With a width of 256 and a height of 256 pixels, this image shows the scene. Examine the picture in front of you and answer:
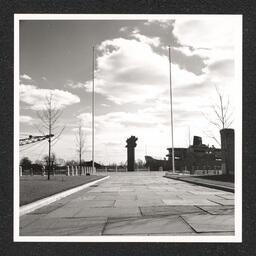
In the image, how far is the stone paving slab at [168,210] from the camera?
29.2 ft

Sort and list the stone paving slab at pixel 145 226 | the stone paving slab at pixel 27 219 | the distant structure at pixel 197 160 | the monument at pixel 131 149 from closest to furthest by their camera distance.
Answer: the stone paving slab at pixel 145 226 → the stone paving slab at pixel 27 219 → the monument at pixel 131 149 → the distant structure at pixel 197 160

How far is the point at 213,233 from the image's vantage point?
6461mm

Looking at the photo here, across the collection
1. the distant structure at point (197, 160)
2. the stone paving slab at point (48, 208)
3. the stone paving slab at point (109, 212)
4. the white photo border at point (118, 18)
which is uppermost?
the white photo border at point (118, 18)

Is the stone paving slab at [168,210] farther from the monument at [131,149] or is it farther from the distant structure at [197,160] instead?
the distant structure at [197,160]

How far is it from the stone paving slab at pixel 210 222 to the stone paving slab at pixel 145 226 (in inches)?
8.2

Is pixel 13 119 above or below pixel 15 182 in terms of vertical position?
above

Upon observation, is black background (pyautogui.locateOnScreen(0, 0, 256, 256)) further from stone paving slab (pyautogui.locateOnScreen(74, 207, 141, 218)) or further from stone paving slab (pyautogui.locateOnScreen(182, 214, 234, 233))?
stone paving slab (pyautogui.locateOnScreen(74, 207, 141, 218))

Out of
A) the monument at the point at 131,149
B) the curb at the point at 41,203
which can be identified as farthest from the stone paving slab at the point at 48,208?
the monument at the point at 131,149

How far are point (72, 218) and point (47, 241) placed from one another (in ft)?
7.46

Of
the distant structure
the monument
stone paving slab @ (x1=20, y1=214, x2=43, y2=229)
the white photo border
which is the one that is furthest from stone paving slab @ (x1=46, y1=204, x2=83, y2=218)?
the distant structure

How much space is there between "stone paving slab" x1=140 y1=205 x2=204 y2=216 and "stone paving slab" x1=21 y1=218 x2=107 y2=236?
1.50 metres
